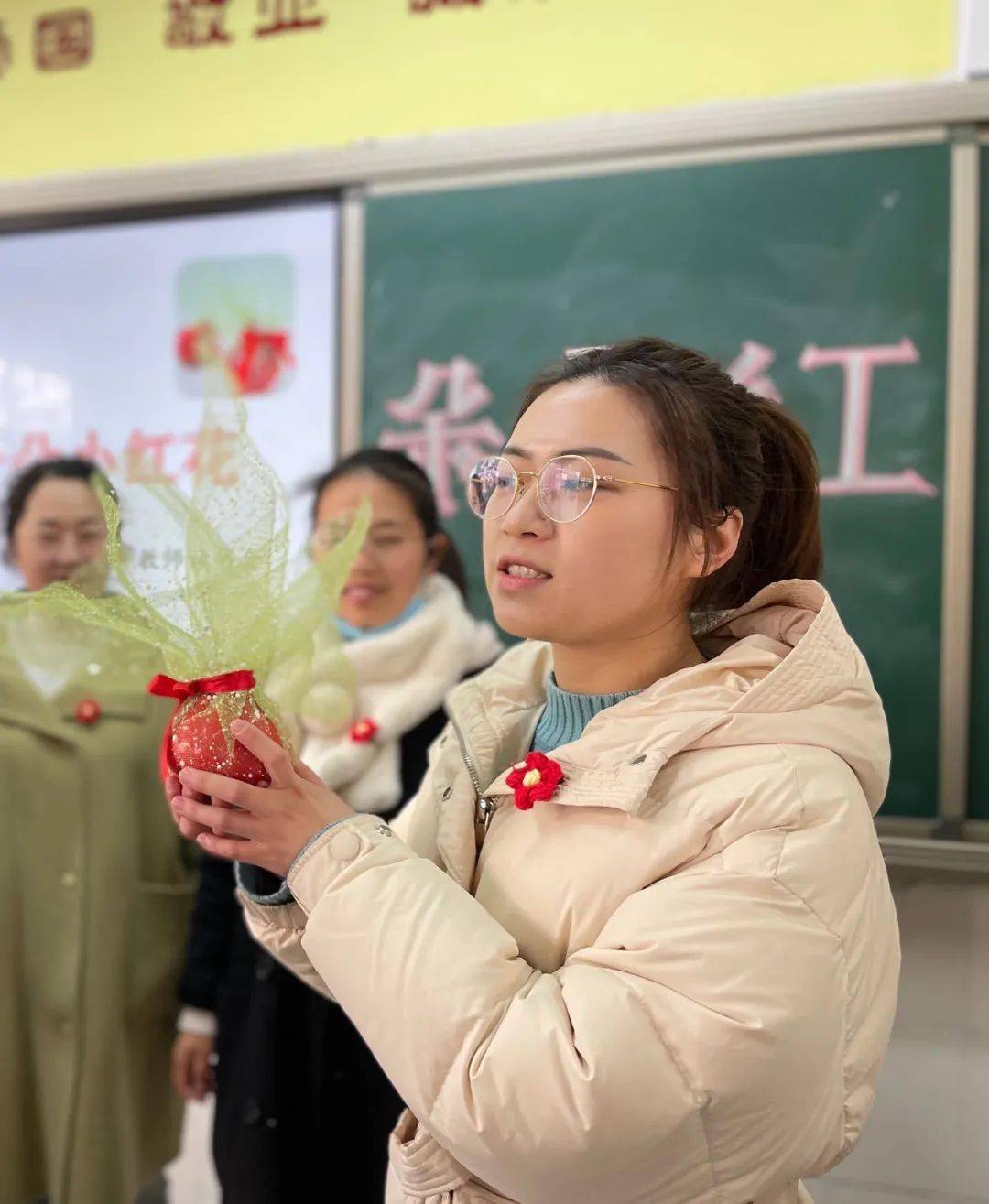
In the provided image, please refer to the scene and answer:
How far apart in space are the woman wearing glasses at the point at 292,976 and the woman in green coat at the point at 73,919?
143 mm

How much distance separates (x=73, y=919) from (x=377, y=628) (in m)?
0.75

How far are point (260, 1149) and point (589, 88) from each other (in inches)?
80.1

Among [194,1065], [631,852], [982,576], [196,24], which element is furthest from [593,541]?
[196,24]

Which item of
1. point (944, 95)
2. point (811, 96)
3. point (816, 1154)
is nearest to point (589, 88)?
point (811, 96)

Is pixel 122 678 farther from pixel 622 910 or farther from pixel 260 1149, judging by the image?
pixel 622 910

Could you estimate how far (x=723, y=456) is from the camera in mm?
1090

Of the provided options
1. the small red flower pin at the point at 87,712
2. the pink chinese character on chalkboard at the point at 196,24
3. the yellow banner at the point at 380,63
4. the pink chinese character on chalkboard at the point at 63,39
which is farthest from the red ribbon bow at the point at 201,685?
the pink chinese character on chalkboard at the point at 63,39

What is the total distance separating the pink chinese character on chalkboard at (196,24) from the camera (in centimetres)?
250

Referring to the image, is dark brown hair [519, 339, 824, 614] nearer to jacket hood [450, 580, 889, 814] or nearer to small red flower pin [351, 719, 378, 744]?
jacket hood [450, 580, 889, 814]

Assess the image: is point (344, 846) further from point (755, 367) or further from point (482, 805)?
point (755, 367)

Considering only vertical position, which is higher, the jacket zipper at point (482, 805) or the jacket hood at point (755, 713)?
the jacket hood at point (755, 713)

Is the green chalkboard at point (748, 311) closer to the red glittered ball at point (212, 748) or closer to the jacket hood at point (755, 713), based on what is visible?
the jacket hood at point (755, 713)

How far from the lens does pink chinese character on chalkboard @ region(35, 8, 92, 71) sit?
2.61 metres

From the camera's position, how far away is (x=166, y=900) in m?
2.01
